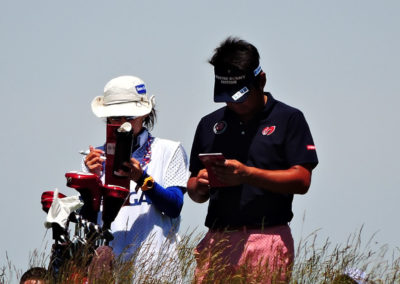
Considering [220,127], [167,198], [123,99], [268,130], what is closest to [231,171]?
[268,130]

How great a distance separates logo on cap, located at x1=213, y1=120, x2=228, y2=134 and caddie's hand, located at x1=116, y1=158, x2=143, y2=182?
1.79 ft

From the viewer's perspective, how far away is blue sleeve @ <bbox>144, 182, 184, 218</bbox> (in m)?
5.09

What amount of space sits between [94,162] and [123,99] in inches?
21.2

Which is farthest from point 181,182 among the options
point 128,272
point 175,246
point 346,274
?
point 346,274

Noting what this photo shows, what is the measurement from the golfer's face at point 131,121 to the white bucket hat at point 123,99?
0.03 meters

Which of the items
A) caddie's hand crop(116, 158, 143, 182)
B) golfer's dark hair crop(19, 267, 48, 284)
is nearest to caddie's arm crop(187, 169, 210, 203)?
caddie's hand crop(116, 158, 143, 182)

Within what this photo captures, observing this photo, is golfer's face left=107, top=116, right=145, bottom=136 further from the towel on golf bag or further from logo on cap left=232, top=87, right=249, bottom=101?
logo on cap left=232, top=87, right=249, bottom=101

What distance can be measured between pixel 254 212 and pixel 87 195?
3.39 feet

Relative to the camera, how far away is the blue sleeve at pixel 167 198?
509cm

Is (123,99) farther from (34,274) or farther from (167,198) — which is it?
(34,274)

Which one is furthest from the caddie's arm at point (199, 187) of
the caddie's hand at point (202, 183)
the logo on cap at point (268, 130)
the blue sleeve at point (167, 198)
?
the logo on cap at point (268, 130)

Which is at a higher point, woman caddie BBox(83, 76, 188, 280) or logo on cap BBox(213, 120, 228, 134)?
logo on cap BBox(213, 120, 228, 134)

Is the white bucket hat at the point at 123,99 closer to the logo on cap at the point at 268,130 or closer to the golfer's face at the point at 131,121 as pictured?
the golfer's face at the point at 131,121

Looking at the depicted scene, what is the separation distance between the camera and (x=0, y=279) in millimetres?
5062
